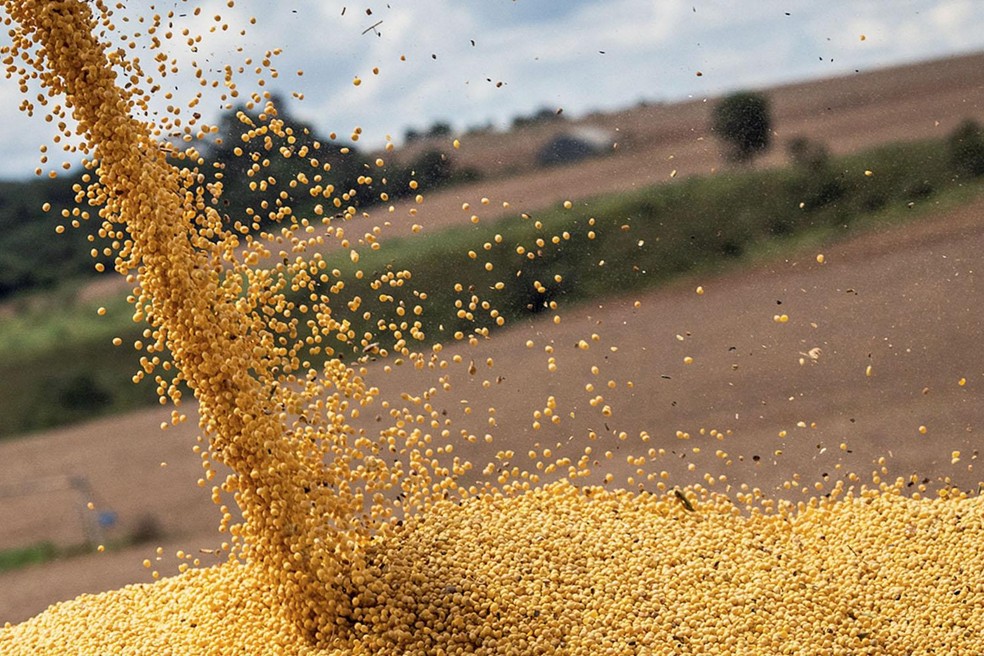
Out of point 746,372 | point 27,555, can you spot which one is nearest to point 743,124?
point 746,372

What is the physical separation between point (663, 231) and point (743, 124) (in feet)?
1.81

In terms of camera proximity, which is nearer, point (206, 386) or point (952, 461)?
point (206, 386)

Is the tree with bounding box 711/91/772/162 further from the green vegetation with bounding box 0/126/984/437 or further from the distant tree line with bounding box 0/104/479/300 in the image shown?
the distant tree line with bounding box 0/104/479/300

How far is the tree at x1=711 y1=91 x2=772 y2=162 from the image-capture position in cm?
343

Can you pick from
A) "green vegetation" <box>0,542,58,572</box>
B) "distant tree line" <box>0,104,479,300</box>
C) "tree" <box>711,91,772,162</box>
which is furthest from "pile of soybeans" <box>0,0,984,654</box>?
"green vegetation" <box>0,542,58,572</box>

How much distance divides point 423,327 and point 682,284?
251 centimetres

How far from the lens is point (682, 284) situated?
4.98 metres

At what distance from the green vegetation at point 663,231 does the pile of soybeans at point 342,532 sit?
1.30ft

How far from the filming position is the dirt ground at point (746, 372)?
3.14 m

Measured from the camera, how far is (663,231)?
4.09m

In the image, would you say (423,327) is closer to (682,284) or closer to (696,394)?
(696,394)

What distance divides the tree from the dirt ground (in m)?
0.12

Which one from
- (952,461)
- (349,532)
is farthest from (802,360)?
(349,532)

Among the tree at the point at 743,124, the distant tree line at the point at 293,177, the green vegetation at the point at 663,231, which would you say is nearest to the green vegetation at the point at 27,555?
the distant tree line at the point at 293,177
